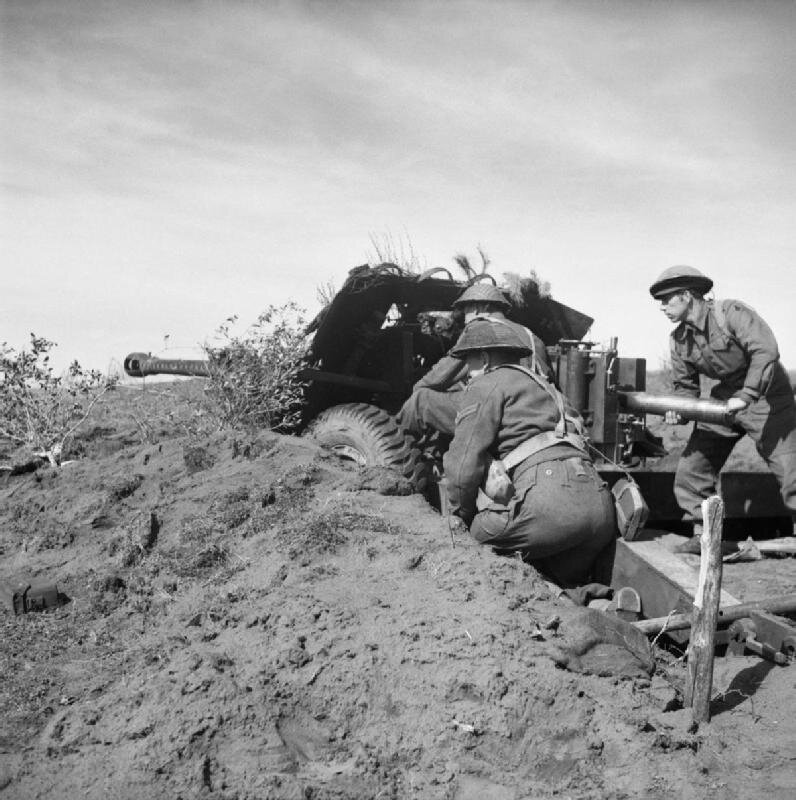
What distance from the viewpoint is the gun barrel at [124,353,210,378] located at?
27.7ft

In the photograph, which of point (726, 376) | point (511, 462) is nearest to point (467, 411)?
point (511, 462)

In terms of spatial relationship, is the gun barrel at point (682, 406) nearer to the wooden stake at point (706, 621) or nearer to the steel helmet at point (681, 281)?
the steel helmet at point (681, 281)

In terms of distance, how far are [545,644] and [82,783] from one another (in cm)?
194

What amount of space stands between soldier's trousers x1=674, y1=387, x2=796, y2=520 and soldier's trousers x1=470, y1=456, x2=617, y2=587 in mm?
1428

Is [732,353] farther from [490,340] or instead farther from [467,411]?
[467,411]

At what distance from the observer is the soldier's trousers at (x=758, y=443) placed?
5965mm

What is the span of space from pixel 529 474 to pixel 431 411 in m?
1.51

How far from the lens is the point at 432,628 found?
3.87m

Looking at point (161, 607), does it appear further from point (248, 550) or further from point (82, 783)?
point (82, 783)

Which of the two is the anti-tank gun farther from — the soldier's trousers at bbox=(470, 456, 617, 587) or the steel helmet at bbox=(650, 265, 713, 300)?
the soldier's trousers at bbox=(470, 456, 617, 587)

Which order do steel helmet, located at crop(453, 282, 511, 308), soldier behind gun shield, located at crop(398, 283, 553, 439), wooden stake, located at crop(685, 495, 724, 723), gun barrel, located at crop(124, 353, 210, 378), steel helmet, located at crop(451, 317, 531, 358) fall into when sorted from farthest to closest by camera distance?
gun barrel, located at crop(124, 353, 210, 378) < steel helmet, located at crop(453, 282, 511, 308) < soldier behind gun shield, located at crop(398, 283, 553, 439) < steel helmet, located at crop(451, 317, 531, 358) < wooden stake, located at crop(685, 495, 724, 723)

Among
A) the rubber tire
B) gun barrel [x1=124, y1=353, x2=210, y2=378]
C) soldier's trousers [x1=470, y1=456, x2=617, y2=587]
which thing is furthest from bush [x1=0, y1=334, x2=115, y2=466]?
soldier's trousers [x1=470, y1=456, x2=617, y2=587]

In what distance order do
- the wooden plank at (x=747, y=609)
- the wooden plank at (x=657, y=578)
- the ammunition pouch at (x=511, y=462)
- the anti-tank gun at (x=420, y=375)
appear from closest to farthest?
the wooden plank at (x=747, y=609) → the wooden plank at (x=657, y=578) → the ammunition pouch at (x=511, y=462) → the anti-tank gun at (x=420, y=375)

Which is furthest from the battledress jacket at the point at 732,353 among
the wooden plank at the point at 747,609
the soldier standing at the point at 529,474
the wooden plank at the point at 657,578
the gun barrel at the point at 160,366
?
the gun barrel at the point at 160,366
